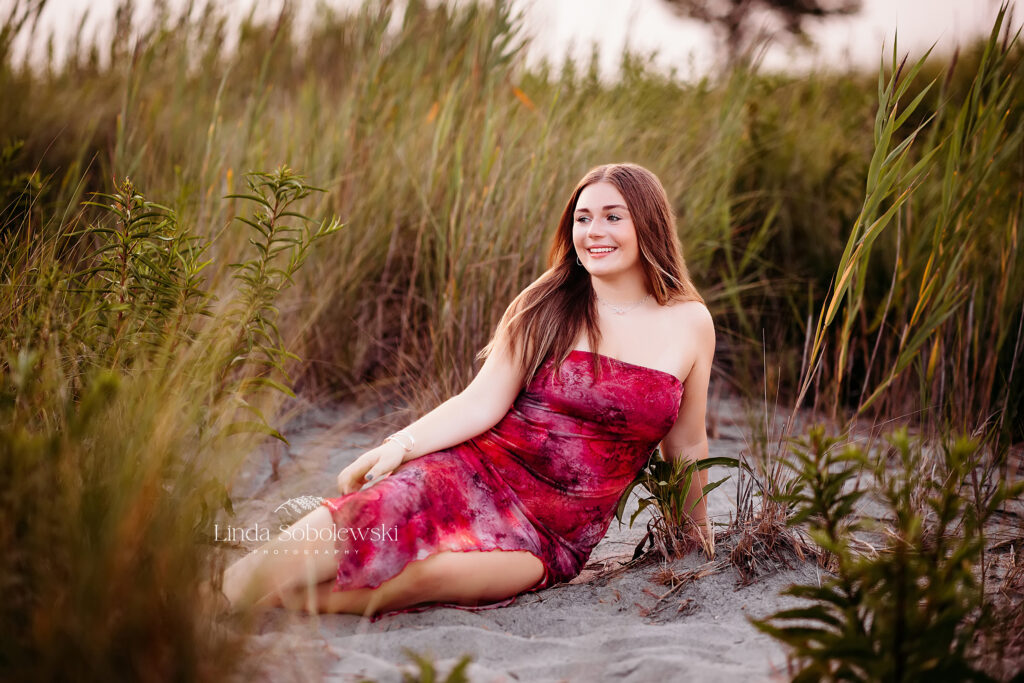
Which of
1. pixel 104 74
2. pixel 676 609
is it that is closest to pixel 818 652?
pixel 676 609

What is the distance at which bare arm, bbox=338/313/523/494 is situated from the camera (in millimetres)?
2184

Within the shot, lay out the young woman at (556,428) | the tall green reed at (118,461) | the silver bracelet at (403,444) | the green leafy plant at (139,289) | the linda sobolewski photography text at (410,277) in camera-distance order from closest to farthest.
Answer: the tall green reed at (118,461) → the linda sobolewski photography text at (410,277) → the green leafy plant at (139,289) → the young woman at (556,428) → the silver bracelet at (403,444)

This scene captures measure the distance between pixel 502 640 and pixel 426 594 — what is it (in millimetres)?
286

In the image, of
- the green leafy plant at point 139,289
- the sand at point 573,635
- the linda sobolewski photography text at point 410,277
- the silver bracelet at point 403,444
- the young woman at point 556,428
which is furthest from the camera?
the silver bracelet at point 403,444

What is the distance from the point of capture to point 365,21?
151 inches

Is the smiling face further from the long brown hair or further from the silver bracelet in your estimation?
the silver bracelet

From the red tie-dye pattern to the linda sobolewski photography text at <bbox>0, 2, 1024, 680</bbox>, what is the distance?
0.19m

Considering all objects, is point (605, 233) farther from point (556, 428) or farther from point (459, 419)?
point (459, 419)

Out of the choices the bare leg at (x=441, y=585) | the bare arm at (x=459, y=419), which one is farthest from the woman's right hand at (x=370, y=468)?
the bare leg at (x=441, y=585)

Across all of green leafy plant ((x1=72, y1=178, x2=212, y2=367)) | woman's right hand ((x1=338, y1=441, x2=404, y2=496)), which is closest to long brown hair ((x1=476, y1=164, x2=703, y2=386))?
woman's right hand ((x1=338, y1=441, x2=404, y2=496))

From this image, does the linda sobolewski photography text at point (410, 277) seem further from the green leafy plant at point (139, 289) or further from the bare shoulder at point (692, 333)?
the bare shoulder at point (692, 333)

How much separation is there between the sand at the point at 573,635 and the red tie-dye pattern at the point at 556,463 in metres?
0.15

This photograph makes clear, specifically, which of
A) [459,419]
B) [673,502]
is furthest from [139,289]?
[673,502]

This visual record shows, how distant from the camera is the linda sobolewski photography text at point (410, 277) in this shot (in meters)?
1.39
